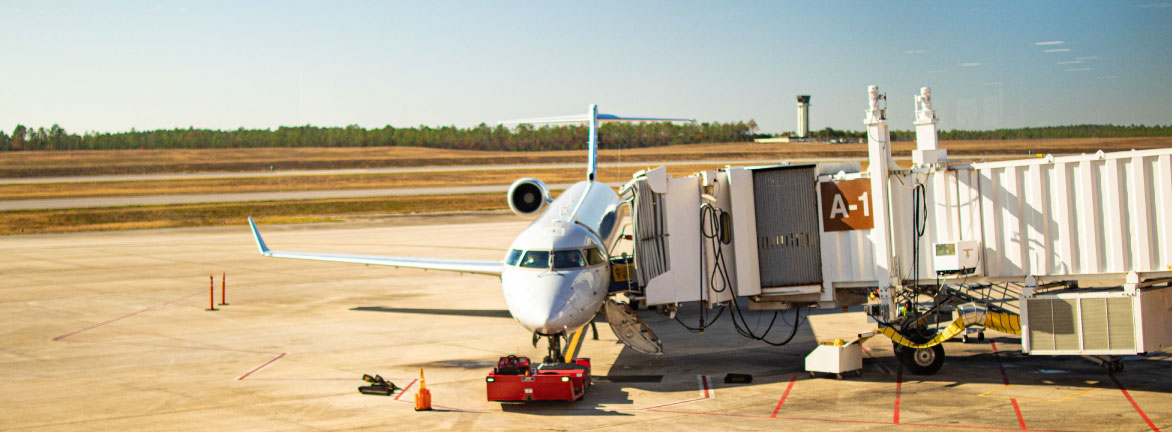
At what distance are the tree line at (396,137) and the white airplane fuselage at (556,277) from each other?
8934 centimetres

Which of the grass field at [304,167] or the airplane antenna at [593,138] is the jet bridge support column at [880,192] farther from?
the grass field at [304,167]

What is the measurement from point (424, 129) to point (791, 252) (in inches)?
5851

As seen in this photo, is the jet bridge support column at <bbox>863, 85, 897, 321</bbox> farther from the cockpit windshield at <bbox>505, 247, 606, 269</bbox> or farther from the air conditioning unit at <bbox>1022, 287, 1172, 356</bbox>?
the cockpit windshield at <bbox>505, 247, 606, 269</bbox>

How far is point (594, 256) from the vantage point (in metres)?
18.3

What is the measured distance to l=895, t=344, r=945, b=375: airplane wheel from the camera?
56.6 feet

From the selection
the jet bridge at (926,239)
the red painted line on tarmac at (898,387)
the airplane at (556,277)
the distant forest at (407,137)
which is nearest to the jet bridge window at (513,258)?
the airplane at (556,277)

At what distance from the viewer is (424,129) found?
16200 centimetres

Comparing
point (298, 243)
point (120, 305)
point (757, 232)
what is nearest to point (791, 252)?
point (757, 232)

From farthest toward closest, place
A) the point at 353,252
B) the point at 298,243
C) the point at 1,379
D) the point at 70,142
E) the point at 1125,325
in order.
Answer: the point at 70,142 → the point at 298,243 → the point at 353,252 → the point at 1,379 → the point at 1125,325

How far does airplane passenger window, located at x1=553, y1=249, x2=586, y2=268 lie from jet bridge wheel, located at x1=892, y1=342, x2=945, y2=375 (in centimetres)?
630

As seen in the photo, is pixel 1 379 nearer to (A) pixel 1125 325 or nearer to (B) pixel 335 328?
(B) pixel 335 328

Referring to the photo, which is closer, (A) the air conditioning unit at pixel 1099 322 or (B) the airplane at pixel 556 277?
(A) the air conditioning unit at pixel 1099 322

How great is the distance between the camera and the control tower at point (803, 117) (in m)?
114

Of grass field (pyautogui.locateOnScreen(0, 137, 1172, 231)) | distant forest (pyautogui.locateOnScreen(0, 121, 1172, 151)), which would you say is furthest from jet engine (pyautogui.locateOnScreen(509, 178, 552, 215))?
distant forest (pyautogui.locateOnScreen(0, 121, 1172, 151))
